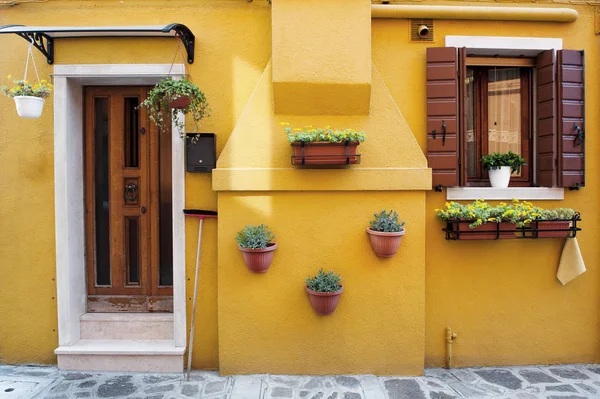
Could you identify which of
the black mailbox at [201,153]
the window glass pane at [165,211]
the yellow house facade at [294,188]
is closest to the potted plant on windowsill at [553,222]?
the yellow house facade at [294,188]

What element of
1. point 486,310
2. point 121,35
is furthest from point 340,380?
point 121,35

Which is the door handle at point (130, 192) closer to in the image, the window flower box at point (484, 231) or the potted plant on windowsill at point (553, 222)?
the window flower box at point (484, 231)

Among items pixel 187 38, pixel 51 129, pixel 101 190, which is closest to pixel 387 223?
pixel 187 38

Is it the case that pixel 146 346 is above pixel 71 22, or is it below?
below

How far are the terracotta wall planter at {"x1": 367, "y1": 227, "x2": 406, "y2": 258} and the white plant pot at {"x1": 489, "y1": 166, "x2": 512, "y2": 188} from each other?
53.2 inches

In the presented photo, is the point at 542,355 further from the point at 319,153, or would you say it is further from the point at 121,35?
the point at 121,35

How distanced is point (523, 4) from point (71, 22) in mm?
5022

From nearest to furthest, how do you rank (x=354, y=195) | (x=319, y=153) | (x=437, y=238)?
(x=319, y=153), (x=354, y=195), (x=437, y=238)

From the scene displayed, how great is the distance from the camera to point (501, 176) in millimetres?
4070

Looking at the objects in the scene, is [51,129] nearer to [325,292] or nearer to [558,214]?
[325,292]

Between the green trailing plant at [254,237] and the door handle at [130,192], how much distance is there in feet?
4.72

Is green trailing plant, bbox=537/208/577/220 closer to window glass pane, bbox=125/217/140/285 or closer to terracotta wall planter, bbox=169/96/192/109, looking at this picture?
terracotta wall planter, bbox=169/96/192/109

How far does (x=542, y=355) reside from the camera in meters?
4.07

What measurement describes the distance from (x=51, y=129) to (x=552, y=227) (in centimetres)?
546
